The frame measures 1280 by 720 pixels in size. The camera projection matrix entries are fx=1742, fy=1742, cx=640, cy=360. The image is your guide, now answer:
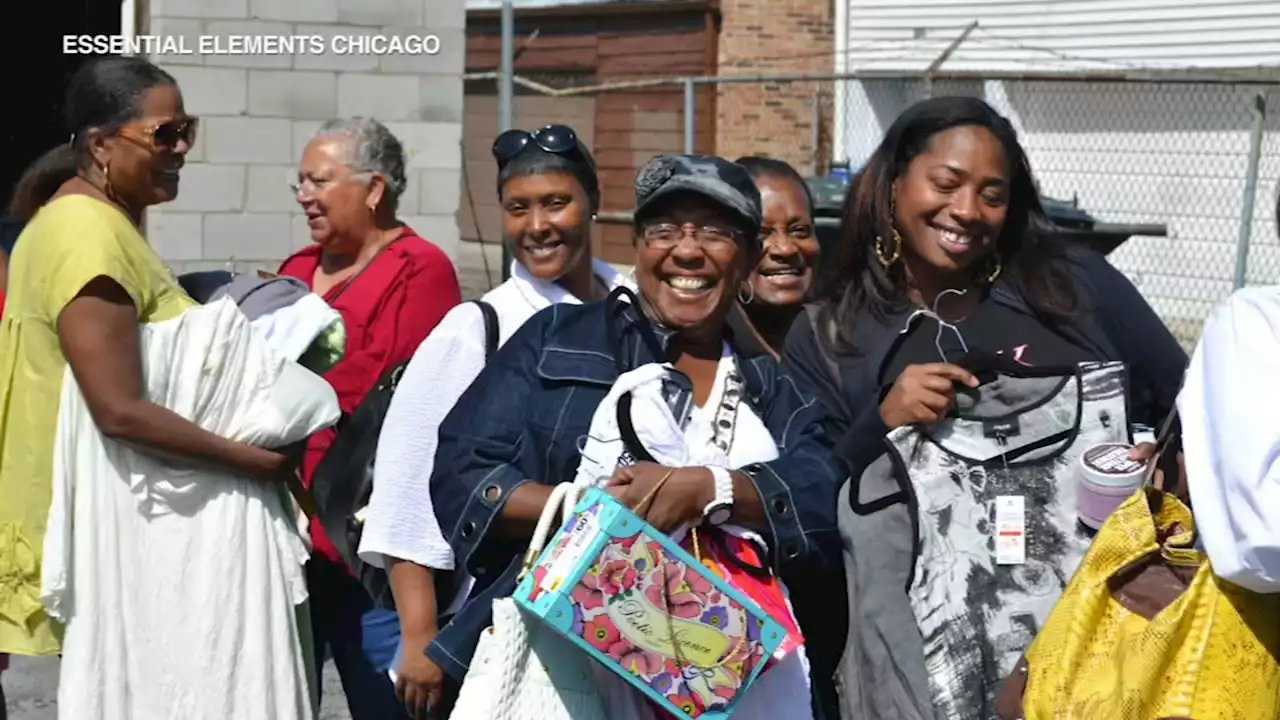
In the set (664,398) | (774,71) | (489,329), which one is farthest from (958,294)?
(774,71)

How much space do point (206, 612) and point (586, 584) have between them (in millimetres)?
1672

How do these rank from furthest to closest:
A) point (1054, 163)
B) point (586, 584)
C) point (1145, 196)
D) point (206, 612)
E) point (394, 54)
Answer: point (1054, 163) → point (1145, 196) → point (394, 54) → point (206, 612) → point (586, 584)

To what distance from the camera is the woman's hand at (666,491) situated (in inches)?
116

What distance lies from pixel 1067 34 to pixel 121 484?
17.9 meters

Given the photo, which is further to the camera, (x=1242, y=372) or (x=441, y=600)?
(x=441, y=600)

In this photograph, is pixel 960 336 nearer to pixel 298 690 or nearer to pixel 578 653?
pixel 578 653

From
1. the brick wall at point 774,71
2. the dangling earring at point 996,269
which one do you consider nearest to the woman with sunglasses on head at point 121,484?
the dangling earring at point 996,269

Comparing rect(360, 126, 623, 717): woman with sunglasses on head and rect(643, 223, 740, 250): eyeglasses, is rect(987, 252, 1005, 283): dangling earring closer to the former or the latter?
rect(643, 223, 740, 250): eyeglasses

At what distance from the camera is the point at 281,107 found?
951 cm

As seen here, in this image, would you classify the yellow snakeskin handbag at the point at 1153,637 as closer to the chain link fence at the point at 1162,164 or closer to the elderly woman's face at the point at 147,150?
the elderly woman's face at the point at 147,150

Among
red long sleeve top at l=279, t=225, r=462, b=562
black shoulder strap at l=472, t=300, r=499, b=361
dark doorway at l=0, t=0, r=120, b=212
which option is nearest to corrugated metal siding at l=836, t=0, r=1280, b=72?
dark doorway at l=0, t=0, r=120, b=212

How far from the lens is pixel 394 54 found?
9578mm

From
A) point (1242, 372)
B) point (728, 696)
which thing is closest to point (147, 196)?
point (728, 696)

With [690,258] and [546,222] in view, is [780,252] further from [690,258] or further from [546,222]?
[690,258]
